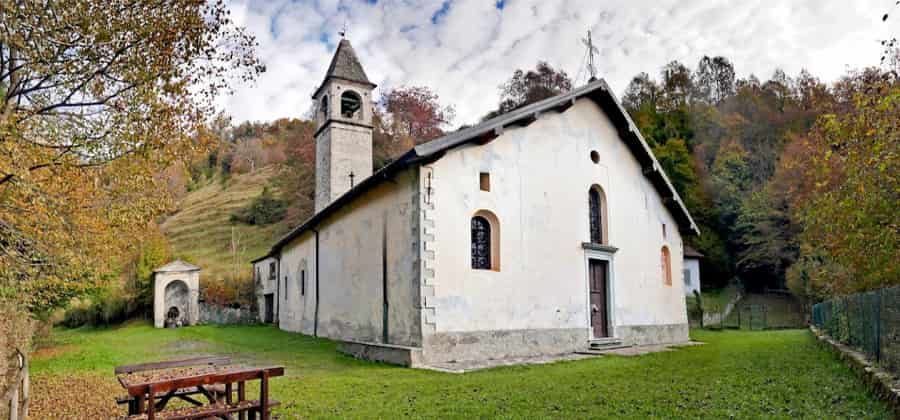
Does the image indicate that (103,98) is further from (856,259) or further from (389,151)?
(389,151)

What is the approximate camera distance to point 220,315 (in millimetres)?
27250

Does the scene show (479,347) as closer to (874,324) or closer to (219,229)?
(874,324)

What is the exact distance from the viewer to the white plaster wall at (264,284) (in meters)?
27.0

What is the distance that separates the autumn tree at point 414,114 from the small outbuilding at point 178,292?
55.0 ft

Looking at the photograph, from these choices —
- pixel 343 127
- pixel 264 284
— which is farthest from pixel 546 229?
pixel 264 284

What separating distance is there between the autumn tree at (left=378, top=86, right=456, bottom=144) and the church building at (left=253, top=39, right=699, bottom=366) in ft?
68.0

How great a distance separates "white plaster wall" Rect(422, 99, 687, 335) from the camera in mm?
12289

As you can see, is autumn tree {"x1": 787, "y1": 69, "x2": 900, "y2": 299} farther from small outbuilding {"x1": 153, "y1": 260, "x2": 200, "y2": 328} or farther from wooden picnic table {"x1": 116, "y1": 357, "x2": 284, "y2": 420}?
small outbuilding {"x1": 153, "y1": 260, "x2": 200, "y2": 328}

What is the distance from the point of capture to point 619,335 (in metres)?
15.4

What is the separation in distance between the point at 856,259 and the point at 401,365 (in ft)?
30.2

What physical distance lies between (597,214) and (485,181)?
4.39 meters

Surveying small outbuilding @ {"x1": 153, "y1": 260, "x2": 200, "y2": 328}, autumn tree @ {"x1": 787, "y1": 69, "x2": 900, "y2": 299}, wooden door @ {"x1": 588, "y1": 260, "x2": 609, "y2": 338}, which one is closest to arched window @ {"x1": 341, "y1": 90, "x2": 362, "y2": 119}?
small outbuilding @ {"x1": 153, "y1": 260, "x2": 200, "y2": 328}

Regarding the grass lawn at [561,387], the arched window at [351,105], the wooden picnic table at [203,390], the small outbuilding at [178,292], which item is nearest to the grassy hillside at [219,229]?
the small outbuilding at [178,292]

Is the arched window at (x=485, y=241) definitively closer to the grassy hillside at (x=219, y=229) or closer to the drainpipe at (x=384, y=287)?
the drainpipe at (x=384, y=287)
